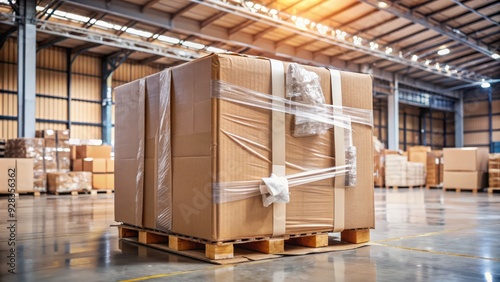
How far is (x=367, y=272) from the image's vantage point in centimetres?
312

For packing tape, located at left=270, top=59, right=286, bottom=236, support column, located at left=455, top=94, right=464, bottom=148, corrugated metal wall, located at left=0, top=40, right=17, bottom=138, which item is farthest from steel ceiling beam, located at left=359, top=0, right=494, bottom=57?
corrugated metal wall, located at left=0, top=40, right=17, bottom=138

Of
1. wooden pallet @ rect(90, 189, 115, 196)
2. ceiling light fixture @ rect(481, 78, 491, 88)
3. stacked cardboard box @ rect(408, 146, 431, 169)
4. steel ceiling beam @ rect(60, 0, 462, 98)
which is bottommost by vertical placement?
wooden pallet @ rect(90, 189, 115, 196)

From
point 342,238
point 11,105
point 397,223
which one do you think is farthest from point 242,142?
point 11,105

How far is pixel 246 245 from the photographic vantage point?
3973mm

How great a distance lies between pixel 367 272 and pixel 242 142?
51.5 inches

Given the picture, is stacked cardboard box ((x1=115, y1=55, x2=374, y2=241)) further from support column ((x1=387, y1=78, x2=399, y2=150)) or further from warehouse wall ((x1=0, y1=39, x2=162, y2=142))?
support column ((x1=387, y1=78, x2=399, y2=150))

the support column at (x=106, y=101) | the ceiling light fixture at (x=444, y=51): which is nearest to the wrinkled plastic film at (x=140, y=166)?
the support column at (x=106, y=101)

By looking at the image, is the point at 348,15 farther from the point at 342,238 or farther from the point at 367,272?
the point at 367,272

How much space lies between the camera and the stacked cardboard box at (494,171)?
574 inches

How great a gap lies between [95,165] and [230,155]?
12051 millimetres

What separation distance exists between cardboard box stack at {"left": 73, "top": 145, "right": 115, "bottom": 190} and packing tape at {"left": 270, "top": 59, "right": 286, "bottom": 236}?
1192cm

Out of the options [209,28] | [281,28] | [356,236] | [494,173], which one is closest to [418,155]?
[494,173]

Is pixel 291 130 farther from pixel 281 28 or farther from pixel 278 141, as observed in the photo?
pixel 281 28

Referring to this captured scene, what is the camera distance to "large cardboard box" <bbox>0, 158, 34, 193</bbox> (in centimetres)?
1216
